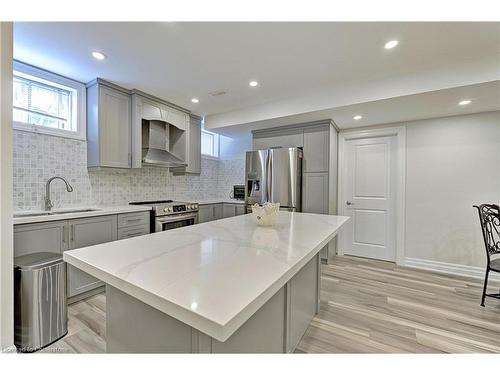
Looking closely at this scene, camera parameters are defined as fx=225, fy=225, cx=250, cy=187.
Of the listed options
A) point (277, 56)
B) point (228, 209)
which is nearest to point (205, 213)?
point (228, 209)

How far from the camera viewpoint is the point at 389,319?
2.00 m

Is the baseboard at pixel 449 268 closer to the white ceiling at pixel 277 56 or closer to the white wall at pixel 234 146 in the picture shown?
the white ceiling at pixel 277 56

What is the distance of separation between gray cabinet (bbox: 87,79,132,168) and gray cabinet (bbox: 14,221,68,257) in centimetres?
90

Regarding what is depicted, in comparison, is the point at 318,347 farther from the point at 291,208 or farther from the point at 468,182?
the point at 468,182

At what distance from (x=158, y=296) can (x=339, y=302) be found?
86.7 inches

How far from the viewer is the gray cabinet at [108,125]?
2668 mm

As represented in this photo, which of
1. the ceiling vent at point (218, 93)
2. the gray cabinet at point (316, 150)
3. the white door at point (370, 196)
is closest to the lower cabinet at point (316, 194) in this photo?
the gray cabinet at point (316, 150)

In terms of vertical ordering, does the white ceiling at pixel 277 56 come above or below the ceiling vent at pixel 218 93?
below

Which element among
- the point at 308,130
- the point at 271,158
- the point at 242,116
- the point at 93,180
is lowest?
the point at 93,180

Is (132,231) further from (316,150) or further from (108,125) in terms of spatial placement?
(316,150)

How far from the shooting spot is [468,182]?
119 inches

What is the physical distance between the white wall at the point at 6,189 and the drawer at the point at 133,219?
46.5 inches

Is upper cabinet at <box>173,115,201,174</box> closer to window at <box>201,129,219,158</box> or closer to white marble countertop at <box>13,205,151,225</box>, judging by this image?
window at <box>201,129,219,158</box>
